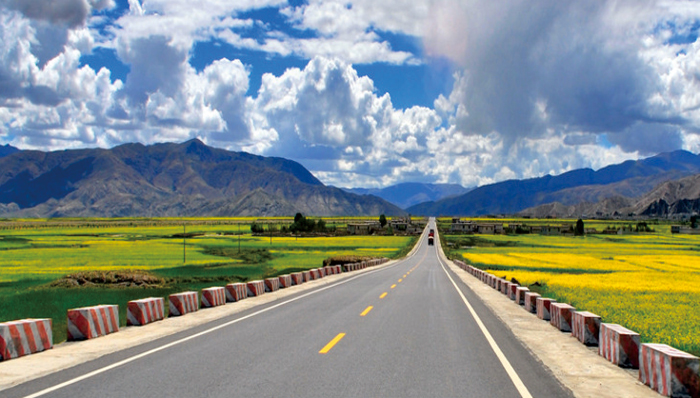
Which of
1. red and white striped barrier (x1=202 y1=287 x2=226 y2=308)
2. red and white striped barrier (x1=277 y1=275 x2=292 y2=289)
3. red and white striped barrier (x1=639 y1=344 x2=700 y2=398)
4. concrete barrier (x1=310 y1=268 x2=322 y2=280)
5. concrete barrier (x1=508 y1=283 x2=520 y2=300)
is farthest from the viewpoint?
concrete barrier (x1=310 y1=268 x2=322 y2=280)

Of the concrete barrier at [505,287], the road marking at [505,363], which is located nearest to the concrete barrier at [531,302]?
the road marking at [505,363]

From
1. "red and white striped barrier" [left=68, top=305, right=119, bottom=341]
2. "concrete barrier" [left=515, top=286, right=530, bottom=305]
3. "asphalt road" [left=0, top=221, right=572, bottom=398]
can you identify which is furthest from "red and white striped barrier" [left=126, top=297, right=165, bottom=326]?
"concrete barrier" [left=515, top=286, right=530, bottom=305]

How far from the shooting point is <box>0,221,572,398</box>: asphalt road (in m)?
8.73

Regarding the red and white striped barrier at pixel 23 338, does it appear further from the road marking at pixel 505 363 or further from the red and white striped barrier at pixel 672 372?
the red and white striped barrier at pixel 672 372

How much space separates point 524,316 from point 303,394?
12.2m

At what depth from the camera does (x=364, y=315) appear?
17469 millimetres

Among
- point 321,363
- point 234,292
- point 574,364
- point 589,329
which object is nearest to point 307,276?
point 234,292

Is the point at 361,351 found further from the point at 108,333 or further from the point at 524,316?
the point at 524,316

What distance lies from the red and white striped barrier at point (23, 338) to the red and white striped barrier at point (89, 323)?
120 cm

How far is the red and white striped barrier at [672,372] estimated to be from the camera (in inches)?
332

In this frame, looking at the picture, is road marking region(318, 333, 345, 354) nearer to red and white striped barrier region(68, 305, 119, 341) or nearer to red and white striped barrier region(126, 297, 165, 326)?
red and white striped barrier region(68, 305, 119, 341)

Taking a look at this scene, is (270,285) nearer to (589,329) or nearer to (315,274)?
(315,274)

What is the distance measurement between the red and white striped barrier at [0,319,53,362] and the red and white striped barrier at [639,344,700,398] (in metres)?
12.1

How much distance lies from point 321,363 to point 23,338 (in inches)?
258
